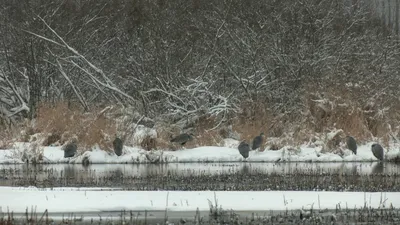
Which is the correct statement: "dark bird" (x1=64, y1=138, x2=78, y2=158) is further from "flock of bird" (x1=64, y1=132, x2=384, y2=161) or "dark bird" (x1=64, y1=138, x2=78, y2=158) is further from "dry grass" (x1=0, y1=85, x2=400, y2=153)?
"dry grass" (x1=0, y1=85, x2=400, y2=153)

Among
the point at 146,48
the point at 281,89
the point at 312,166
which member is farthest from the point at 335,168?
the point at 146,48

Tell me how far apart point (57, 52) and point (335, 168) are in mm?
17866

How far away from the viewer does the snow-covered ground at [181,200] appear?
41.6 feet

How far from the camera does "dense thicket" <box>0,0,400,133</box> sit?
31.1 metres

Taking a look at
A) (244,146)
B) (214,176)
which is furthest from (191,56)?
(214,176)

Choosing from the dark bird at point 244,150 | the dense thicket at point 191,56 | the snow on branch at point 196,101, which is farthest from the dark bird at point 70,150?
the dense thicket at point 191,56

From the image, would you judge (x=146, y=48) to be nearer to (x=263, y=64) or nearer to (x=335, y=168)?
(x=263, y=64)

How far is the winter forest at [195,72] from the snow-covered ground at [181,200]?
11.8 meters

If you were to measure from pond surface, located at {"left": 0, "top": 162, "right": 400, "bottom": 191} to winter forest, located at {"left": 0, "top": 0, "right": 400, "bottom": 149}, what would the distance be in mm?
3350

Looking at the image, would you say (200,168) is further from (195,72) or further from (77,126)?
(195,72)

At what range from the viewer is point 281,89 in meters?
32.4

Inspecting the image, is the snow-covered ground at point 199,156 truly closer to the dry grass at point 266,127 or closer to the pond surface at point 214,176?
the dry grass at point 266,127

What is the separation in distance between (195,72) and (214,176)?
53.8ft

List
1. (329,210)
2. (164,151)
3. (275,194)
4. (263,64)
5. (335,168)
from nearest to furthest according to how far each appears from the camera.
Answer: (329,210) < (275,194) < (335,168) < (164,151) < (263,64)
